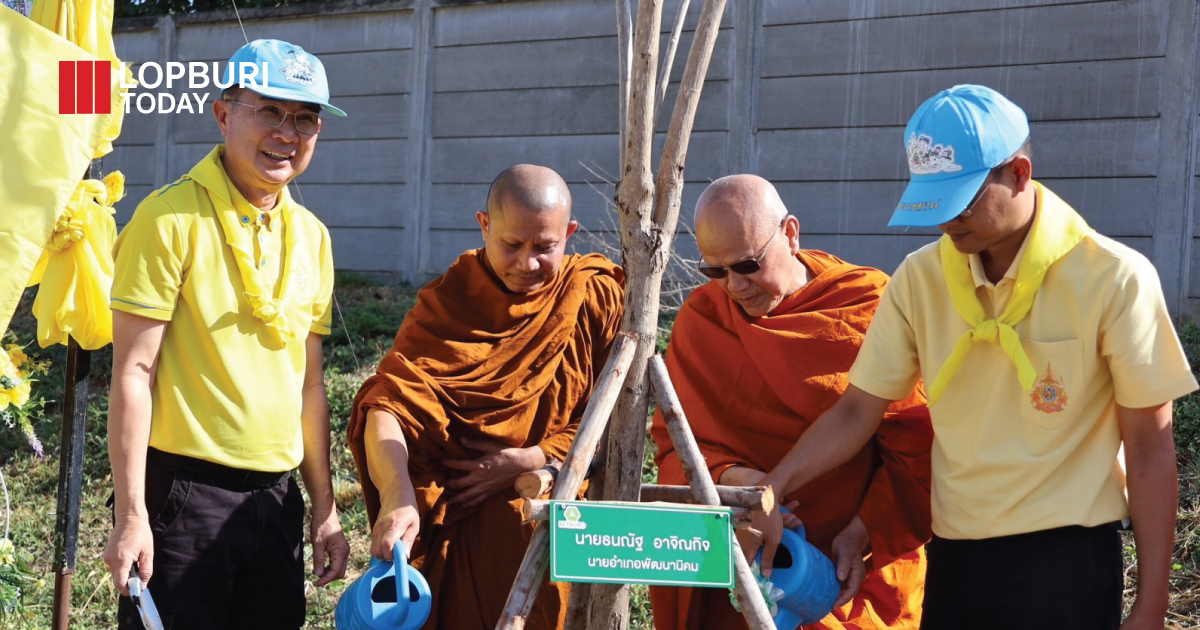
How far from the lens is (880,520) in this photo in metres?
2.70

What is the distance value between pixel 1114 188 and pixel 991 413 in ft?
11.6

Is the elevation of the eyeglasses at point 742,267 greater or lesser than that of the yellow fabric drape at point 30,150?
lesser

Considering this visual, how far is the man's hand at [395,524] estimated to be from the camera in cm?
250

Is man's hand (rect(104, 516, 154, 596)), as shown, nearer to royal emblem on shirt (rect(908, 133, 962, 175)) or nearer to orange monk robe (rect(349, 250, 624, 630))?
orange monk robe (rect(349, 250, 624, 630))

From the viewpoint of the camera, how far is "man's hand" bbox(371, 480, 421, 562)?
2498 mm

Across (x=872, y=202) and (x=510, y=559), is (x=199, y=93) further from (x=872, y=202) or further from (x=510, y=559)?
(x=510, y=559)

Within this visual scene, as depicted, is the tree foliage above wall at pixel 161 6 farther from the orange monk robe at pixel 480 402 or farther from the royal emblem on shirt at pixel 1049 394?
the royal emblem on shirt at pixel 1049 394

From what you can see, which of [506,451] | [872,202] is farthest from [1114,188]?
[506,451]

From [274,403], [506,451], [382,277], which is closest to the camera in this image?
[274,403]

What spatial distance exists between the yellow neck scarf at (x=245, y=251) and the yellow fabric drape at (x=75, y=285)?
0.36 meters

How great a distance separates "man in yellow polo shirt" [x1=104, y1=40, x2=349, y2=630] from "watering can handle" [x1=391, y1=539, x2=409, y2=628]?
491mm

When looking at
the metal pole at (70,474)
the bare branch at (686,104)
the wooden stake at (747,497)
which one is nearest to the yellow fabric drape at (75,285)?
the metal pole at (70,474)

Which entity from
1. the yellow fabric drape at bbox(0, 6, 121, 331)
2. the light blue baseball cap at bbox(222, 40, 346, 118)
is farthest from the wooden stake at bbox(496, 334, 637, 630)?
the yellow fabric drape at bbox(0, 6, 121, 331)

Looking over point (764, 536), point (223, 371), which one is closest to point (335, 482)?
point (223, 371)
